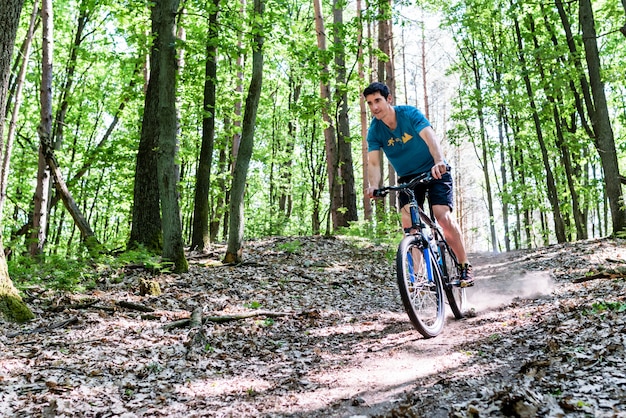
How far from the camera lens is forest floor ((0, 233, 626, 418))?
9.86 ft

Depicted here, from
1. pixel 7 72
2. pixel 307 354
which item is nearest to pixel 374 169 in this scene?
pixel 307 354

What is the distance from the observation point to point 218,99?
47.2ft

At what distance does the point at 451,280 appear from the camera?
5184mm

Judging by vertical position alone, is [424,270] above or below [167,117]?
below

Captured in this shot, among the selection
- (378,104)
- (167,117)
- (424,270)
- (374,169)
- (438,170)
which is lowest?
(424,270)

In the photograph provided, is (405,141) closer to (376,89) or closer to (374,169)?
(374,169)

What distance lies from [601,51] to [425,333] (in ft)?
58.6

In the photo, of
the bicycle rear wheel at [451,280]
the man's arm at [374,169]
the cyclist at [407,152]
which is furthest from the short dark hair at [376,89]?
the bicycle rear wheel at [451,280]

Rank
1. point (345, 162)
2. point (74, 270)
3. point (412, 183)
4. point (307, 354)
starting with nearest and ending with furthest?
point (307, 354), point (412, 183), point (74, 270), point (345, 162)

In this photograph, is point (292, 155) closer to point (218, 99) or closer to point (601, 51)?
point (218, 99)

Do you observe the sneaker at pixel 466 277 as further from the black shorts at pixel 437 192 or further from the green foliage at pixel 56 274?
the green foliage at pixel 56 274

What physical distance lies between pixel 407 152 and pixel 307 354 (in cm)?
234

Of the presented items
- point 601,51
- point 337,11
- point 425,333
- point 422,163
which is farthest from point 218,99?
point 601,51

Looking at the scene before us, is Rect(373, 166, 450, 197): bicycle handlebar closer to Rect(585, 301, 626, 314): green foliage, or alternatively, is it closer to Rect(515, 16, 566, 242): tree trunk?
Rect(585, 301, 626, 314): green foliage
